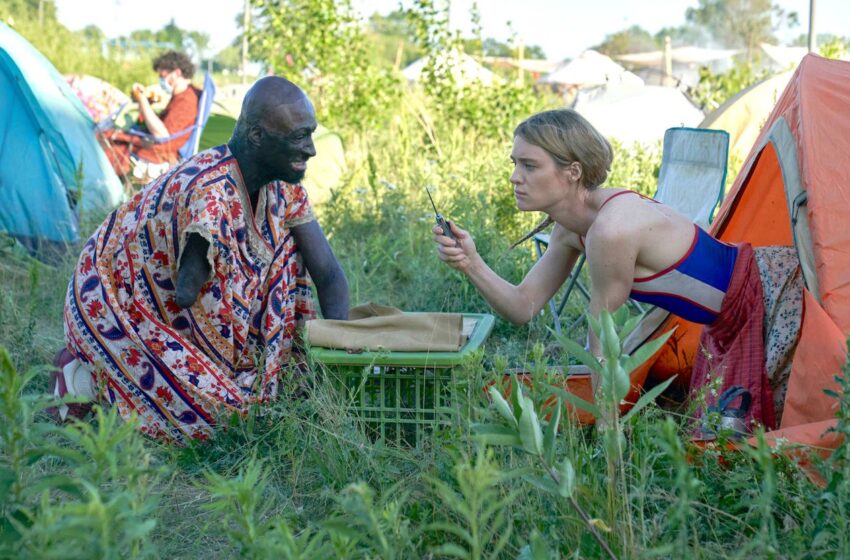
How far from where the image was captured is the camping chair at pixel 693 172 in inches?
181

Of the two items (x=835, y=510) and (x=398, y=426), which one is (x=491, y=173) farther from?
(x=835, y=510)

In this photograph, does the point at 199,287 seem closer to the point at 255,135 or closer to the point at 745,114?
the point at 255,135

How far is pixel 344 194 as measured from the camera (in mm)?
6656

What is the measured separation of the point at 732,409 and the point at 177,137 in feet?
19.4

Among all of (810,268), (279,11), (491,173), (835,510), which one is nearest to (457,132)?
(491,173)

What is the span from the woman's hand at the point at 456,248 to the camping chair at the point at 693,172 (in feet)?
4.38

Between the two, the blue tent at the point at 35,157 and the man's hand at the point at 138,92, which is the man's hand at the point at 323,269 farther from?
the man's hand at the point at 138,92

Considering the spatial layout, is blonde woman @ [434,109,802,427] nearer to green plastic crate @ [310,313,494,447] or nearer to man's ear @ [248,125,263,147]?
green plastic crate @ [310,313,494,447]

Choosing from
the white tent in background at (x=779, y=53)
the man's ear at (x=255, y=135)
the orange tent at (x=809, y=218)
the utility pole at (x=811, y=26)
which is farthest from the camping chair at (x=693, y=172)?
the white tent in background at (x=779, y=53)

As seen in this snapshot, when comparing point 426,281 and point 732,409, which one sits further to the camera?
point 426,281

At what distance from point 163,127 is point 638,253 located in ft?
18.9

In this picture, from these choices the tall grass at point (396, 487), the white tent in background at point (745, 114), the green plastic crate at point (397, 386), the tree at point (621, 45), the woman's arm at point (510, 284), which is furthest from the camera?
the tree at point (621, 45)

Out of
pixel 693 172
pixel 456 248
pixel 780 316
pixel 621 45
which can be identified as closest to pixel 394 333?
pixel 456 248

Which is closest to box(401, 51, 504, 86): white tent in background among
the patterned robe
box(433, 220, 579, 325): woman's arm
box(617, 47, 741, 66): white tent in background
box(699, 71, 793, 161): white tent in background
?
box(699, 71, 793, 161): white tent in background
